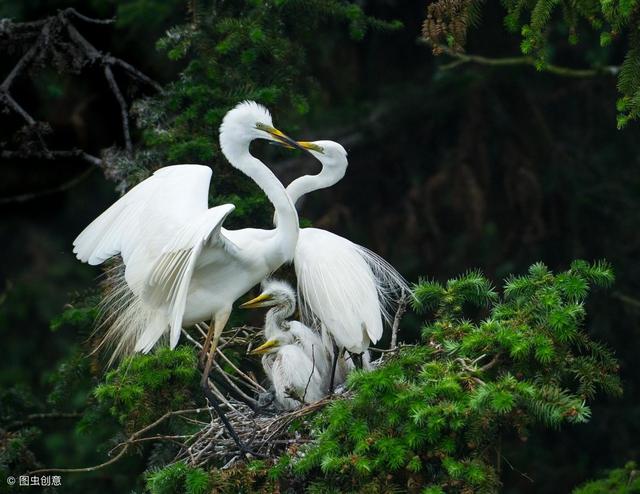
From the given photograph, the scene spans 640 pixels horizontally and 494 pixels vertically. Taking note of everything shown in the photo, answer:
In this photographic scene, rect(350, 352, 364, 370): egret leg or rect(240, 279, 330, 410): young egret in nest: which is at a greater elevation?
rect(240, 279, 330, 410): young egret in nest

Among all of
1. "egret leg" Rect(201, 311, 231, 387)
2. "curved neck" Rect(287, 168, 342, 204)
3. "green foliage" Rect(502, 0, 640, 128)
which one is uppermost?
"green foliage" Rect(502, 0, 640, 128)

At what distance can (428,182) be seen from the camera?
745 centimetres

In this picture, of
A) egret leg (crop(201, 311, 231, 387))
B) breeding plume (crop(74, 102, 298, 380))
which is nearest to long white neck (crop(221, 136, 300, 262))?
breeding plume (crop(74, 102, 298, 380))

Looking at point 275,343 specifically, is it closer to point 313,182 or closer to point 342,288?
point 342,288

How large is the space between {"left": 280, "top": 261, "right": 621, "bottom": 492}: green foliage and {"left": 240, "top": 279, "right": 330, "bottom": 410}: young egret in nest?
0.78 meters

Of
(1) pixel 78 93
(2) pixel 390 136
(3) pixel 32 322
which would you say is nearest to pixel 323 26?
(2) pixel 390 136

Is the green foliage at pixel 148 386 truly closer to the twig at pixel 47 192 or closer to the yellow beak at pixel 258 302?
the yellow beak at pixel 258 302

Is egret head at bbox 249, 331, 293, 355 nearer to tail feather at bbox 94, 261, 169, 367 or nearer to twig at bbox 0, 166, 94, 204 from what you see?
tail feather at bbox 94, 261, 169, 367

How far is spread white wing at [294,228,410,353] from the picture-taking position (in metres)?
4.77

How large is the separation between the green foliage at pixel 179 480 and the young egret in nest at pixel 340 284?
3.06ft

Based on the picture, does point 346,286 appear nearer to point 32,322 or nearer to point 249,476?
point 249,476

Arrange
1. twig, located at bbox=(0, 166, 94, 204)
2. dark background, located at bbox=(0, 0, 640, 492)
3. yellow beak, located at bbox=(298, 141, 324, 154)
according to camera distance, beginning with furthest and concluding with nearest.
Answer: dark background, located at bbox=(0, 0, 640, 492) < twig, located at bbox=(0, 166, 94, 204) < yellow beak, located at bbox=(298, 141, 324, 154)

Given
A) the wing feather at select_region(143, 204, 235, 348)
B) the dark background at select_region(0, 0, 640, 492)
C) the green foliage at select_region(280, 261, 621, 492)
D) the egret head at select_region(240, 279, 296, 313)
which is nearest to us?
the green foliage at select_region(280, 261, 621, 492)

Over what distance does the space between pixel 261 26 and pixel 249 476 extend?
2.53m
